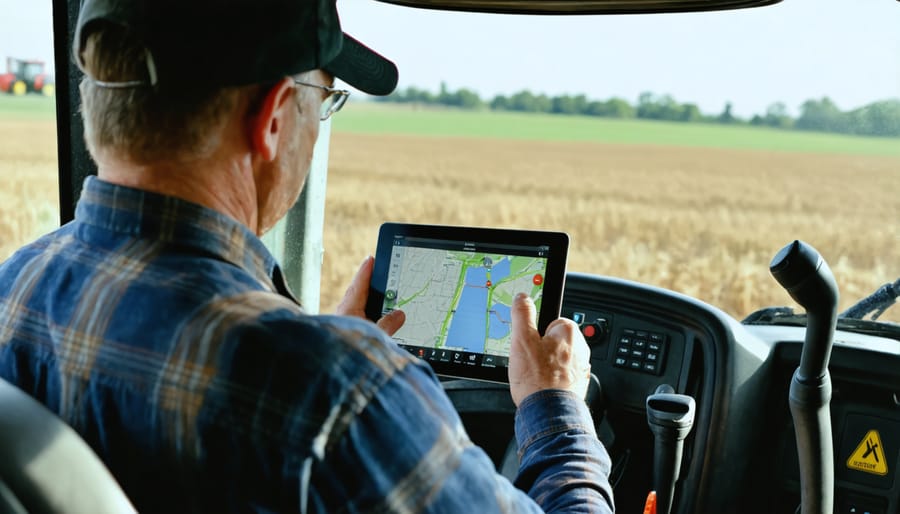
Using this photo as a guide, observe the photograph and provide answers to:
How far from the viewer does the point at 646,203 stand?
18.1m

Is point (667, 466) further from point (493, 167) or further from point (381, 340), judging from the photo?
point (493, 167)

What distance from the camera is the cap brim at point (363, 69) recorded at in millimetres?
1469

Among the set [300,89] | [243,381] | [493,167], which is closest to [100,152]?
[300,89]

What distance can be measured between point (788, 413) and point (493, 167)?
19012 millimetres

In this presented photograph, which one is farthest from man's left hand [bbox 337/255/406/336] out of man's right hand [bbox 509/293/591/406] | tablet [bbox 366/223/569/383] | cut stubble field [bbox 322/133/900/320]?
cut stubble field [bbox 322/133/900/320]

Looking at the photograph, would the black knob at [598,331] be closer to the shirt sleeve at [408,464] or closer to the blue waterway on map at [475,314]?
the blue waterway on map at [475,314]

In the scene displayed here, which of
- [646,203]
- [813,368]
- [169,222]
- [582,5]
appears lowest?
[646,203]

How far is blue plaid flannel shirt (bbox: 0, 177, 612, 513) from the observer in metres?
0.95

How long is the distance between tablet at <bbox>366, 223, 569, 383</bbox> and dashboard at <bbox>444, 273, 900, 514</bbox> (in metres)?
0.58

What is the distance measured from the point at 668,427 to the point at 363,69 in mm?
949

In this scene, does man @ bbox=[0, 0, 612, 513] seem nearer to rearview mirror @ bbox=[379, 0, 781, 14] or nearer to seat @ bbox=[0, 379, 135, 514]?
seat @ bbox=[0, 379, 135, 514]

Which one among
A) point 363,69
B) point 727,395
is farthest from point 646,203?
point 363,69

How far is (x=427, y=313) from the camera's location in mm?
1828

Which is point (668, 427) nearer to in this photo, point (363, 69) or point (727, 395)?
point (727, 395)
